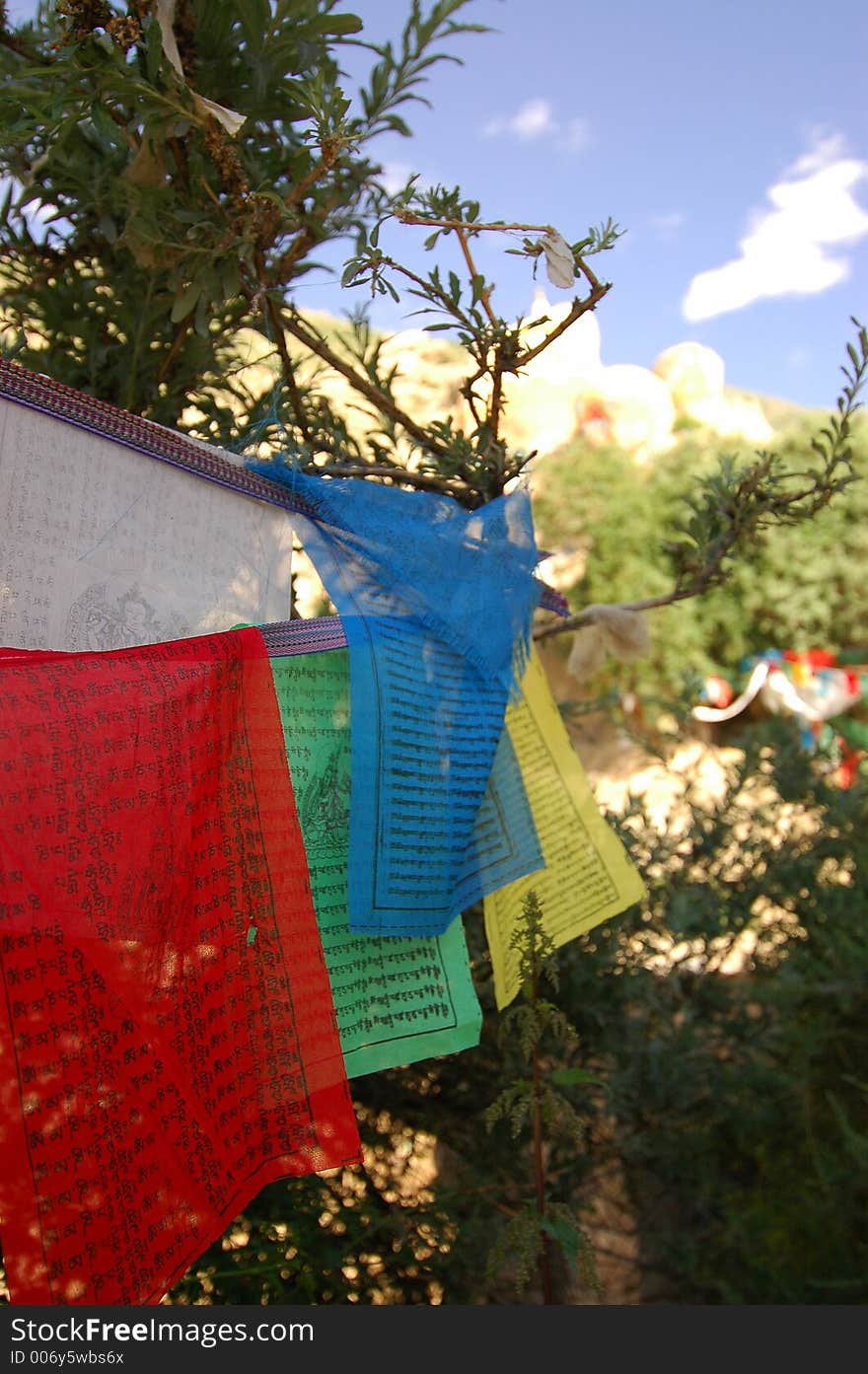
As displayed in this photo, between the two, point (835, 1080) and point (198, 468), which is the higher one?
point (198, 468)

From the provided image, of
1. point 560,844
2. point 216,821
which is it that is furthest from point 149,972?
point 560,844

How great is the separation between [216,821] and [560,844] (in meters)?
0.60

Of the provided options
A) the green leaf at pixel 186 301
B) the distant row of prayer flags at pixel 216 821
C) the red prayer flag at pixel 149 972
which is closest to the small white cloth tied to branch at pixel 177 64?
the green leaf at pixel 186 301

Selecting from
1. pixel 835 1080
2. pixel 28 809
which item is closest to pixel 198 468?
pixel 28 809

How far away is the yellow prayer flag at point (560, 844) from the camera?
129cm

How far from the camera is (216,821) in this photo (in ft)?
2.83

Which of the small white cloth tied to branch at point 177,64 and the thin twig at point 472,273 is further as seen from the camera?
the thin twig at point 472,273

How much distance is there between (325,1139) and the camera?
86 centimetres

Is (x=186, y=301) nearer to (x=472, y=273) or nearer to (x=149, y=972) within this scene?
(x=472, y=273)

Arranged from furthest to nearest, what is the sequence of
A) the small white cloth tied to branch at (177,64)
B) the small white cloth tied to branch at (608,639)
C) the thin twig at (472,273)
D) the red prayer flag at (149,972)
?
the small white cloth tied to branch at (608,639)
the thin twig at (472,273)
the small white cloth tied to branch at (177,64)
the red prayer flag at (149,972)

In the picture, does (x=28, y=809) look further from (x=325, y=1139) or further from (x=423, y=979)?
(x=423, y=979)

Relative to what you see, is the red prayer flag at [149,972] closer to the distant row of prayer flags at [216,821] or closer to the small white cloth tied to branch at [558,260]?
the distant row of prayer flags at [216,821]

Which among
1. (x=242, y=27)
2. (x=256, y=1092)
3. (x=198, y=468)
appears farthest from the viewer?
(x=242, y=27)

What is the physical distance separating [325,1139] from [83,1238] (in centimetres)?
23
